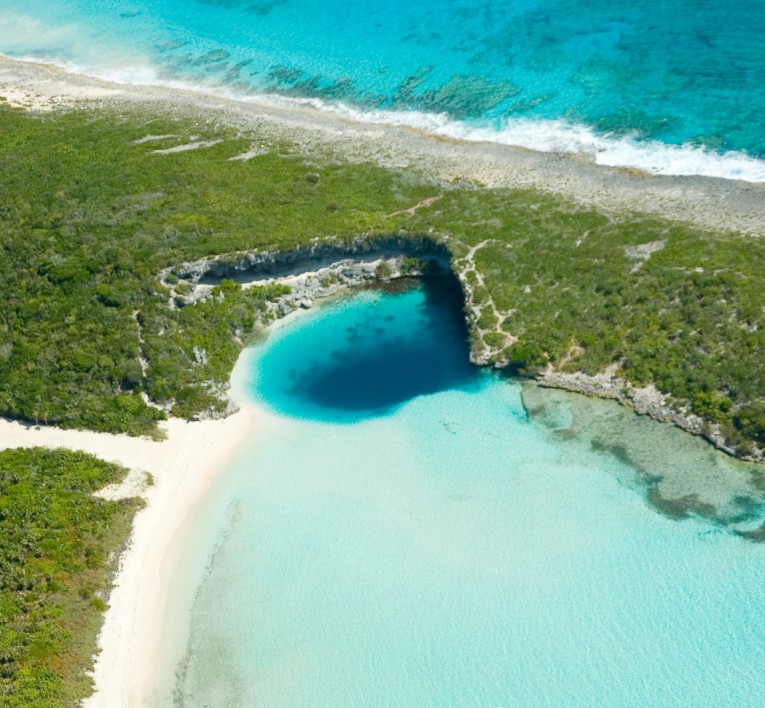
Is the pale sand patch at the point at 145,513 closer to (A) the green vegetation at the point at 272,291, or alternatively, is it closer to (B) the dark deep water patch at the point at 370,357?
(A) the green vegetation at the point at 272,291

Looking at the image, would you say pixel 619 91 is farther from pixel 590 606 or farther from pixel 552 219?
pixel 590 606

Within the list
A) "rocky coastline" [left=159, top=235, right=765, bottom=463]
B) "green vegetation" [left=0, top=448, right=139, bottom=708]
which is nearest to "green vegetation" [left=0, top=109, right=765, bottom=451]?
"rocky coastline" [left=159, top=235, right=765, bottom=463]

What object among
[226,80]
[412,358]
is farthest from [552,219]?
[226,80]

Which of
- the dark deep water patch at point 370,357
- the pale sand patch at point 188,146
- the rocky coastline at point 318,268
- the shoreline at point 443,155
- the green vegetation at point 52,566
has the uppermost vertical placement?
the shoreline at point 443,155

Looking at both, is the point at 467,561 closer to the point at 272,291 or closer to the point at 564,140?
the point at 272,291

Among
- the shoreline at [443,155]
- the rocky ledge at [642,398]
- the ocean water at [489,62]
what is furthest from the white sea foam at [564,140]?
the rocky ledge at [642,398]
